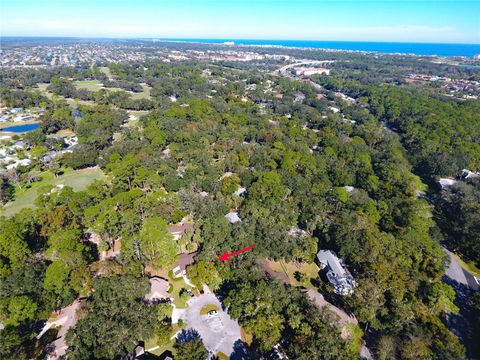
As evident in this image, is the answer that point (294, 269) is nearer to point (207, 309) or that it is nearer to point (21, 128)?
point (207, 309)

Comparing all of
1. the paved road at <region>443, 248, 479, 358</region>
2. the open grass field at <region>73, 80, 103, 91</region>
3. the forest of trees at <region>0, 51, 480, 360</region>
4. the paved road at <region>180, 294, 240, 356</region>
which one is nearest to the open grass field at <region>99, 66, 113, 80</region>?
the open grass field at <region>73, 80, 103, 91</region>

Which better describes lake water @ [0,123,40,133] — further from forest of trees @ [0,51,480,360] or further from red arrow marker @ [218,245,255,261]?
red arrow marker @ [218,245,255,261]

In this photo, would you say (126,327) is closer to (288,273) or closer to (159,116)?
(288,273)

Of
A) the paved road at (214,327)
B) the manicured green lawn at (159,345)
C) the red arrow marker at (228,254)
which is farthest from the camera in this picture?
the red arrow marker at (228,254)

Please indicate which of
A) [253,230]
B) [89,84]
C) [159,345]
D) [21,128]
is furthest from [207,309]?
[89,84]

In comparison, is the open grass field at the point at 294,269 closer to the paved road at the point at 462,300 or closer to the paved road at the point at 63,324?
the paved road at the point at 462,300

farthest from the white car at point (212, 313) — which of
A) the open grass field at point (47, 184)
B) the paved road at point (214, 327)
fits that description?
the open grass field at point (47, 184)
